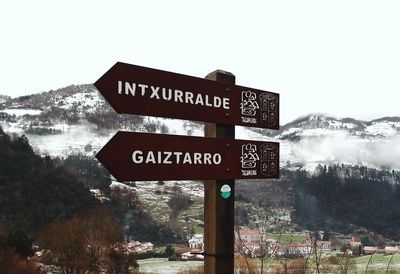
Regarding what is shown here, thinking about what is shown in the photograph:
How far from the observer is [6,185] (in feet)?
334

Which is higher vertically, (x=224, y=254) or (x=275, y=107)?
(x=275, y=107)

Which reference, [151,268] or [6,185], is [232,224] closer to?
[151,268]

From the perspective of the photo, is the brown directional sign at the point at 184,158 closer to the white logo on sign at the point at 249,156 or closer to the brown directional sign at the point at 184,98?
the white logo on sign at the point at 249,156

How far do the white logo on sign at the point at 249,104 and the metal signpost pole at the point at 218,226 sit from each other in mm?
274

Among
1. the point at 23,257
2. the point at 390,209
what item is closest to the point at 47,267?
the point at 23,257

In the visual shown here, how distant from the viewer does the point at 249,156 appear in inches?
138

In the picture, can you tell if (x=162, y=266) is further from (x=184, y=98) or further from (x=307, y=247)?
(x=184, y=98)

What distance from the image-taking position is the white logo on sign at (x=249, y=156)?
3.46 meters

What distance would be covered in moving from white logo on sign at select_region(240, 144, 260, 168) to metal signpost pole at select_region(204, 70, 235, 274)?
17 centimetres

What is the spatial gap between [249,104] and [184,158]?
2.74ft

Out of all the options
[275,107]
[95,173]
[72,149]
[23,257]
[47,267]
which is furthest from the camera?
[72,149]

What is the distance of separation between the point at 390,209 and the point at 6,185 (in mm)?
→ 151322

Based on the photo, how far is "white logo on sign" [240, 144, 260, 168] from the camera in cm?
346

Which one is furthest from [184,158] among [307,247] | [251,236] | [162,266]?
[162,266]
